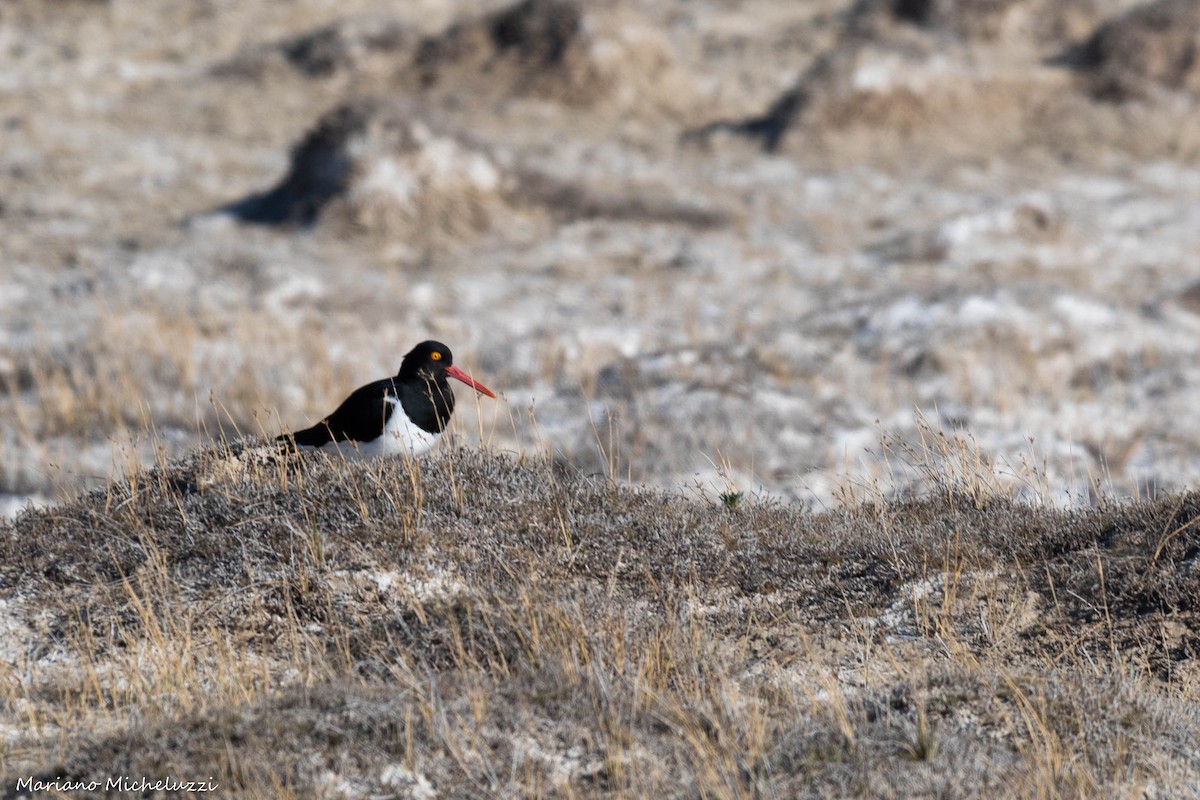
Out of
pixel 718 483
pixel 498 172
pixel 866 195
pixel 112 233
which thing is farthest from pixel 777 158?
pixel 718 483

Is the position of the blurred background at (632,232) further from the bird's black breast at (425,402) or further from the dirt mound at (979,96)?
the bird's black breast at (425,402)

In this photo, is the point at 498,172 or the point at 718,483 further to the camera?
the point at 498,172

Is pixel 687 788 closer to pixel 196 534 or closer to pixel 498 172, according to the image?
pixel 196 534

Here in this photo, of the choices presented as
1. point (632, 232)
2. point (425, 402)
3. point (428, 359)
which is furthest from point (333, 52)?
point (425, 402)

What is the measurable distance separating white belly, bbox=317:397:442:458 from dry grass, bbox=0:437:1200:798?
38 cm

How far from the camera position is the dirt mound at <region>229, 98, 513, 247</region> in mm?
19984

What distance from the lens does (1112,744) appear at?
17.3 ft

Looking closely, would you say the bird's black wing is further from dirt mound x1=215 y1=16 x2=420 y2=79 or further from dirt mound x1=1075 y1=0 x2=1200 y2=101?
dirt mound x1=1075 y1=0 x2=1200 y2=101

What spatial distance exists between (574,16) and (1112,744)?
24650 millimetres

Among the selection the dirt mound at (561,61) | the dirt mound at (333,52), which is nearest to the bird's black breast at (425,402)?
the dirt mound at (561,61)

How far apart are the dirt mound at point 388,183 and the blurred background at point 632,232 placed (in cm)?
6

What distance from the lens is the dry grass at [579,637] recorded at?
16.6ft

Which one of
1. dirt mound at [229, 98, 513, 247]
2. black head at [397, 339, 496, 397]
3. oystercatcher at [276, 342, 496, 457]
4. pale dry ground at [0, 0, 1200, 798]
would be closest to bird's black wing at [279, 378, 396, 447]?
oystercatcher at [276, 342, 496, 457]

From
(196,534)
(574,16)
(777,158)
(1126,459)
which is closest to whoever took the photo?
(196,534)
